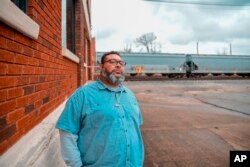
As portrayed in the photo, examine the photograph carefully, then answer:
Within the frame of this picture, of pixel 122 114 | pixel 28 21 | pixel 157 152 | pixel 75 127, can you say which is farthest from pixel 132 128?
pixel 157 152

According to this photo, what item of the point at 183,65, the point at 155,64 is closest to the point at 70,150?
the point at 155,64

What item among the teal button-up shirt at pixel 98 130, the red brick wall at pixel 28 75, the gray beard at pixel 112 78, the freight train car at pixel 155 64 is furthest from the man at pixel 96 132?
the freight train car at pixel 155 64

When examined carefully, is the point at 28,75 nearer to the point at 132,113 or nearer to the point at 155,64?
the point at 132,113

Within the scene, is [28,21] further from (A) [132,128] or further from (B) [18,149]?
(A) [132,128]

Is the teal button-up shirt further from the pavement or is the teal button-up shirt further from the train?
the train

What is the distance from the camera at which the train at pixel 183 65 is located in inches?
1527

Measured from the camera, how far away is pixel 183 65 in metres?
41.6

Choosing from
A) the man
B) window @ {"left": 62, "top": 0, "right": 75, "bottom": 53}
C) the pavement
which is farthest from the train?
the man

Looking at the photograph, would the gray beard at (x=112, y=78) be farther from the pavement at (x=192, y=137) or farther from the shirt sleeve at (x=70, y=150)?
the pavement at (x=192, y=137)

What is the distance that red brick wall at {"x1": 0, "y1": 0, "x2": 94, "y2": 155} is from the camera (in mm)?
2119

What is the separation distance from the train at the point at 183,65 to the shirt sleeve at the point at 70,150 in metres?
33.9

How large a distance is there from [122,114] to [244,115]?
753 centimetres

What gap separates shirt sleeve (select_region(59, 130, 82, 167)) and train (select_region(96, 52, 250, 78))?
111ft

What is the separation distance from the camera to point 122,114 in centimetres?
226
